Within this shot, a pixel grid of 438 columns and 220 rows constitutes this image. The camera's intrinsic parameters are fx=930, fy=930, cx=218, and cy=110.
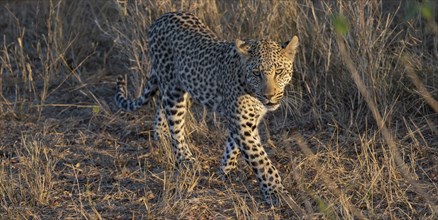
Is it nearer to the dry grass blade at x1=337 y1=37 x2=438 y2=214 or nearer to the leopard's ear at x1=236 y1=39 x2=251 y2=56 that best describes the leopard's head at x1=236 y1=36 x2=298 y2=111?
the leopard's ear at x1=236 y1=39 x2=251 y2=56

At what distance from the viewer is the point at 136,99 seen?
793 centimetres

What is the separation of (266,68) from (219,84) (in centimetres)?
74

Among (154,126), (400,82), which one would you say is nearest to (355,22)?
(400,82)

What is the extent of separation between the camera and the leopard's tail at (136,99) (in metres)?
7.75

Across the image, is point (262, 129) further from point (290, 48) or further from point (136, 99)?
point (290, 48)

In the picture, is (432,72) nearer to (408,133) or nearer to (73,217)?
(408,133)

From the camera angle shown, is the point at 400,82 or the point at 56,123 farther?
the point at 56,123

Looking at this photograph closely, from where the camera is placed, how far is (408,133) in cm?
726

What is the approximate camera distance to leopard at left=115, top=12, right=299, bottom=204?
245 inches

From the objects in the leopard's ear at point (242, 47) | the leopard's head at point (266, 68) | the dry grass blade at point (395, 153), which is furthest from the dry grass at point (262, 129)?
the leopard's ear at point (242, 47)

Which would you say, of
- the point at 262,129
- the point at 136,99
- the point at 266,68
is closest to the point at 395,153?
the point at 266,68

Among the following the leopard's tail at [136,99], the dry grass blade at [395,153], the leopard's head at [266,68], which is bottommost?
the leopard's tail at [136,99]

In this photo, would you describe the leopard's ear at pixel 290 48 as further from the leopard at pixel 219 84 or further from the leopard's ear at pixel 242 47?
the leopard's ear at pixel 242 47

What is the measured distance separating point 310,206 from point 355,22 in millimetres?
2003
